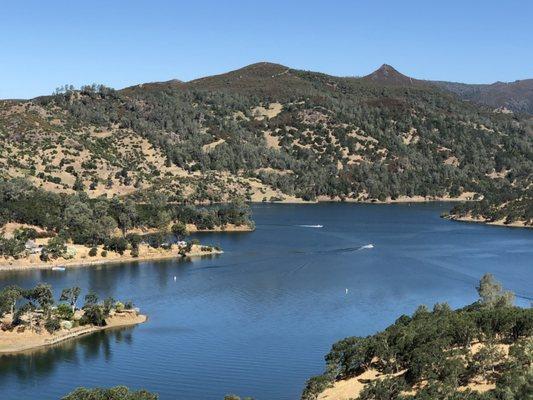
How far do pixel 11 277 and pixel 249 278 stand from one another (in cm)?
3611

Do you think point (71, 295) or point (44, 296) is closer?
point (44, 296)

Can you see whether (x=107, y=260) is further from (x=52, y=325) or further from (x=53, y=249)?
(x=52, y=325)

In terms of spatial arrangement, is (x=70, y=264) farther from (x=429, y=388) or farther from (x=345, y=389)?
(x=429, y=388)

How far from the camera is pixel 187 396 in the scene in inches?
2611

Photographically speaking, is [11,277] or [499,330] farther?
[11,277]

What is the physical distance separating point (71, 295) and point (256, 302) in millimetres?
25674

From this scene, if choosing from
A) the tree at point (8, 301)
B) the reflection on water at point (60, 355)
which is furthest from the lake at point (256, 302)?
the tree at point (8, 301)

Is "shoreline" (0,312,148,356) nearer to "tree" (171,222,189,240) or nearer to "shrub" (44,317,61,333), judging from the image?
"shrub" (44,317,61,333)

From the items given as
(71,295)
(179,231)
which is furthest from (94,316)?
(179,231)

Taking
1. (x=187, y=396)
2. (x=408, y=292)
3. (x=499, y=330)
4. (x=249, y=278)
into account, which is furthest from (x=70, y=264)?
(x=499, y=330)

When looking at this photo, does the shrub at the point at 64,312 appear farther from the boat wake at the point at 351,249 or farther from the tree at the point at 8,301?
the boat wake at the point at 351,249

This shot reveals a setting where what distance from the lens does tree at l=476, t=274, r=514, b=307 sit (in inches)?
3393

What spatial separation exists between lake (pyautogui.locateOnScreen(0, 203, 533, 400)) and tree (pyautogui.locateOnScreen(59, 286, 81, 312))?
7.00 meters

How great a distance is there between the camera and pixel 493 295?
302ft
